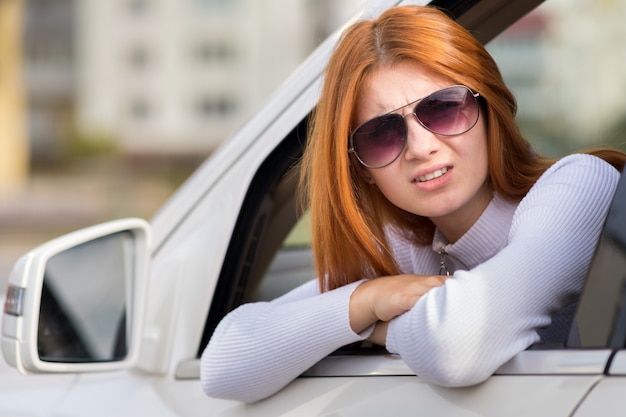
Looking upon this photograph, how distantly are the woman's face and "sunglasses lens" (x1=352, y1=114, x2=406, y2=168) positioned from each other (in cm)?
1

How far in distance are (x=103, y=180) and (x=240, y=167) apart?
43.5 metres

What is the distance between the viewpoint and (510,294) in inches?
59.1

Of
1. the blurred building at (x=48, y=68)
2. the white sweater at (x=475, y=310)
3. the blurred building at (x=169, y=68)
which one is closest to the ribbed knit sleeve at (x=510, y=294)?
the white sweater at (x=475, y=310)

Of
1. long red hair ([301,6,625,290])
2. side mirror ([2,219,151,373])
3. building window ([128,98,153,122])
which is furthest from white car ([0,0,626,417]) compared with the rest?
building window ([128,98,153,122])

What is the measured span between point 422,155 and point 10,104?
3835cm

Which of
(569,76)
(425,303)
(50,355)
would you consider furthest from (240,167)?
(569,76)

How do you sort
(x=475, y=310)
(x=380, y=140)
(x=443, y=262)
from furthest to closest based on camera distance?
(x=443, y=262), (x=380, y=140), (x=475, y=310)

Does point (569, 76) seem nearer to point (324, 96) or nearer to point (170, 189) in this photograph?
point (170, 189)

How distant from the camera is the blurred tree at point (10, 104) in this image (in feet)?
114

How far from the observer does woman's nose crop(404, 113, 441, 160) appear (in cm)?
176

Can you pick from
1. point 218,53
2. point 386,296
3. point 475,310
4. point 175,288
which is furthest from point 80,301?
point 218,53

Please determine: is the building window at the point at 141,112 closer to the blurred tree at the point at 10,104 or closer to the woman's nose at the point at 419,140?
the blurred tree at the point at 10,104

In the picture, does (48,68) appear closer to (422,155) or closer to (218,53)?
(218,53)

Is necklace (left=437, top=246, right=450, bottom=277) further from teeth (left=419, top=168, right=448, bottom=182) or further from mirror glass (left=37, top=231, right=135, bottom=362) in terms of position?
mirror glass (left=37, top=231, right=135, bottom=362)
